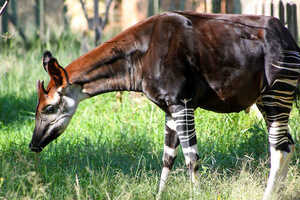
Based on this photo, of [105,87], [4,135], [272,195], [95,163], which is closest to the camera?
[272,195]

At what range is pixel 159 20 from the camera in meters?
3.97

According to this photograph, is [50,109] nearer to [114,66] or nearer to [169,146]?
[114,66]

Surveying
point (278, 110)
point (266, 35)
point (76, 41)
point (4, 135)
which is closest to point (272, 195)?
point (278, 110)

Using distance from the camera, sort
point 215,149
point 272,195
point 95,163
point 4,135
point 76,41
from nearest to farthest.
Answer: point 272,195, point 95,163, point 215,149, point 4,135, point 76,41

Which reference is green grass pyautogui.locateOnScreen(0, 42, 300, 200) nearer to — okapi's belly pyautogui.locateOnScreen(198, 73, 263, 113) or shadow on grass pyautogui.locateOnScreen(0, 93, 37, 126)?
shadow on grass pyautogui.locateOnScreen(0, 93, 37, 126)

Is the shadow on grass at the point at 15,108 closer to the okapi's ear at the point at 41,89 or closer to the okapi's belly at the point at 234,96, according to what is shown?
the okapi's ear at the point at 41,89

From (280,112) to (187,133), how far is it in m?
A: 0.80

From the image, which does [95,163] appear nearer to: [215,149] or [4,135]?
[215,149]

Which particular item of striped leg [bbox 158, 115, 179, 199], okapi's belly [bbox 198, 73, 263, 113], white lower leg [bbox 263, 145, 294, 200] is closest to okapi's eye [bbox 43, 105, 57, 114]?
striped leg [bbox 158, 115, 179, 199]

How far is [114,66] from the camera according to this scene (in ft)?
13.2

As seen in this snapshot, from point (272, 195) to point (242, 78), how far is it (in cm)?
95

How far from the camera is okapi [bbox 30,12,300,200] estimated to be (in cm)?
384

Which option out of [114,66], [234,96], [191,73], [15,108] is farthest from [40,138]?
[15,108]

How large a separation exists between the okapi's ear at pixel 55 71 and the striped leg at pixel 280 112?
1642mm
